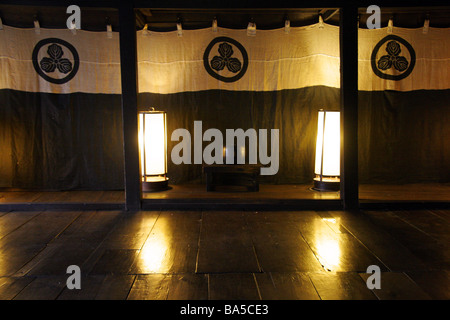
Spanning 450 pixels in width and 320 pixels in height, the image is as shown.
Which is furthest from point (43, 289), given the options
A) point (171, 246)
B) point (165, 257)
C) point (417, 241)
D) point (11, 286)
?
point (417, 241)

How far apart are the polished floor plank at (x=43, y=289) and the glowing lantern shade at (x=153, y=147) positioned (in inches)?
128

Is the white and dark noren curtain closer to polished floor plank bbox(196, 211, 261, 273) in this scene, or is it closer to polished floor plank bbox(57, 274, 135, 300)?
polished floor plank bbox(196, 211, 261, 273)

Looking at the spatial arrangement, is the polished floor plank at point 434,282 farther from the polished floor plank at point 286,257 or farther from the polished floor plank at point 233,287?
the polished floor plank at point 233,287

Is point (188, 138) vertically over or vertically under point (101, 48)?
under

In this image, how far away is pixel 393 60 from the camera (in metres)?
6.61

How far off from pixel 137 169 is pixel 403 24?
463 centimetres

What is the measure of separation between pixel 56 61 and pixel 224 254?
14.4 ft

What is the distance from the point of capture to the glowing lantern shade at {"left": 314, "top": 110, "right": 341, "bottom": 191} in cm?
625

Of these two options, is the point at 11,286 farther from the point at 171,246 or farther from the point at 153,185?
the point at 153,185

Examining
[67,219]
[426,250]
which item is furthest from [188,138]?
[426,250]

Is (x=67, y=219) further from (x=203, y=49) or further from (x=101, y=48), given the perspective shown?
(x=203, y=49)

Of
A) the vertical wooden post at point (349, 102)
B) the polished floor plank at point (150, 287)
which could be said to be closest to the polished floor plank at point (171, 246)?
the polished floor plank at point (150, 287)

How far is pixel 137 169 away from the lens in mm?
5418

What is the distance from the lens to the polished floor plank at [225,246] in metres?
3.46
